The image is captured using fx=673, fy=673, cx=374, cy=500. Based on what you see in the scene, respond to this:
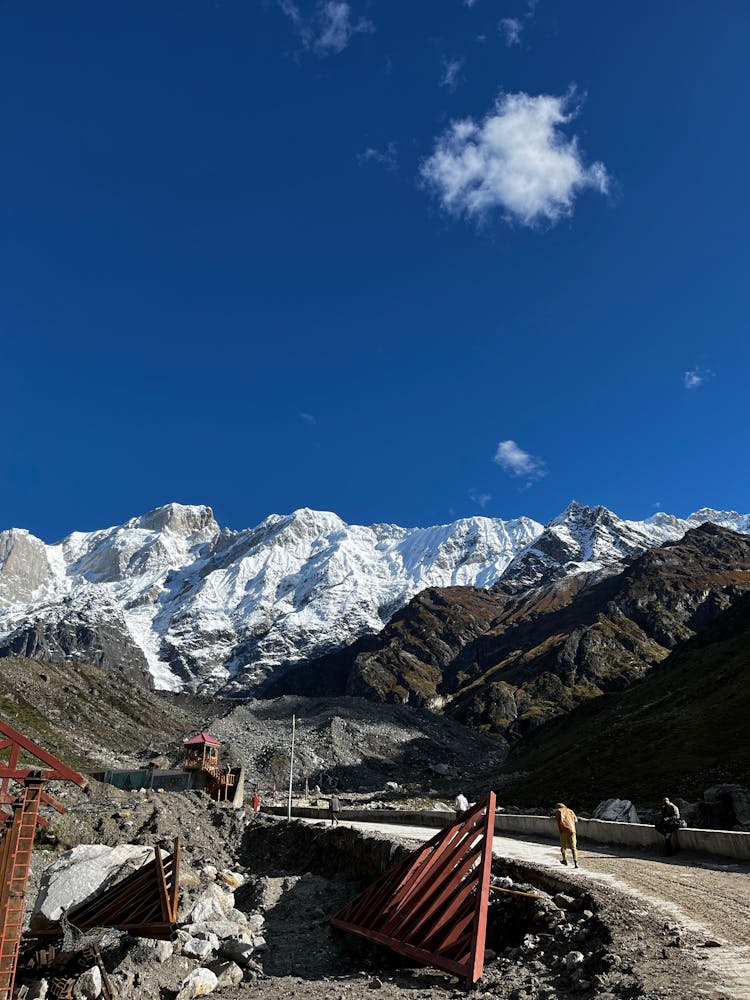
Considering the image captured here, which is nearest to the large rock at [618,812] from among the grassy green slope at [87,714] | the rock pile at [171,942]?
the rock pile at [171,942]

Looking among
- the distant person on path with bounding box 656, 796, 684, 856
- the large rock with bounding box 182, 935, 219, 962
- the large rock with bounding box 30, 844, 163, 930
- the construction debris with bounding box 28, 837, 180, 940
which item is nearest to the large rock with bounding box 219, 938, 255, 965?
the large rock with bounding box 182, 935, 219, 962

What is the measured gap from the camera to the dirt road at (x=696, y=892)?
9.71 m

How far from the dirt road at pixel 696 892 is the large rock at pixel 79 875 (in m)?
14.2

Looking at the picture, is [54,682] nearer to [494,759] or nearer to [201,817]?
[494,759]

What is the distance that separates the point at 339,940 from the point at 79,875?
1055 cm

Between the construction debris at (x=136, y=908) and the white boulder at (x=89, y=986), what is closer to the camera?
the white boulder at (x=89, y=986)

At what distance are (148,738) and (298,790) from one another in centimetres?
4233

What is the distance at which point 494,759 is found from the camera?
130125 mm

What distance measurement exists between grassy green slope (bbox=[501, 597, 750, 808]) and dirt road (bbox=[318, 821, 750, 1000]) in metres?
23.4

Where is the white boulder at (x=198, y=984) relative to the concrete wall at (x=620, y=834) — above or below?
below

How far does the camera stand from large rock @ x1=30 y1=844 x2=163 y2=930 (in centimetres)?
2208


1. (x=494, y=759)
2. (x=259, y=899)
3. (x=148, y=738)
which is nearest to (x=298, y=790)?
(x=148, y=738)

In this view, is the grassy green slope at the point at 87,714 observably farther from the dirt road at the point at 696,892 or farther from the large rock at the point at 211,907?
the dirt road at the point at 696,892

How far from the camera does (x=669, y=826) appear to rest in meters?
21.3
